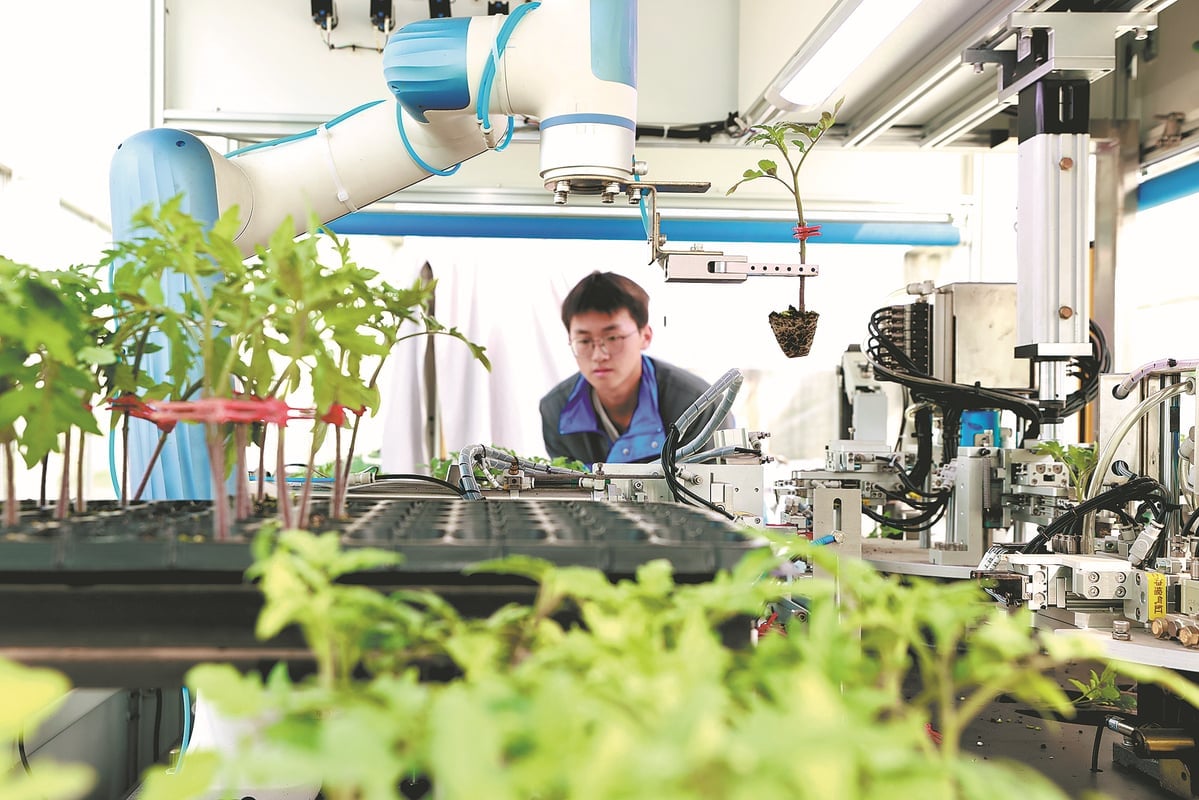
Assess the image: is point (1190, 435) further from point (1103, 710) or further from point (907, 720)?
point (907, 720)

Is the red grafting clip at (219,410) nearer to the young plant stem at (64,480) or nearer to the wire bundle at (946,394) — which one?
the young plant stem at (64,480)

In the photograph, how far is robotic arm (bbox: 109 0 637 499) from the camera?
5.98 feet

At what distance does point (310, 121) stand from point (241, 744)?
3.99m

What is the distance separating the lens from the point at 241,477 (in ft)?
3.15

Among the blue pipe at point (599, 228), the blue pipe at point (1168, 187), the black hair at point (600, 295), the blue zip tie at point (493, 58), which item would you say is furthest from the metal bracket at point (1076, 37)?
the black hair at point (600, 295)

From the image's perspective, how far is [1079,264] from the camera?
2.59 metres

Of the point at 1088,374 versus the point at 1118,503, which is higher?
the point at 1088,374

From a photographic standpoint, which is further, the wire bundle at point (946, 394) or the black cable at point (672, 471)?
the wire bundle at point (946, 394)

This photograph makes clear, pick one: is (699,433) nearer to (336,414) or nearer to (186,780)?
(336,414)

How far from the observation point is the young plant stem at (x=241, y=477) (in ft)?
2.97

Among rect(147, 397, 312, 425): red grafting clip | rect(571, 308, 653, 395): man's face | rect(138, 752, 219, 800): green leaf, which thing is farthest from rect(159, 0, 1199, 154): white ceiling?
rect(138, 752, 219, 800): green leaf

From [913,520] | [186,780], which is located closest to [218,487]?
[186,780]

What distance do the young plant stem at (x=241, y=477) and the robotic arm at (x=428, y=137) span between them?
86 centimetres

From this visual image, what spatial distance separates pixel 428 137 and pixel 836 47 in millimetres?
1239
